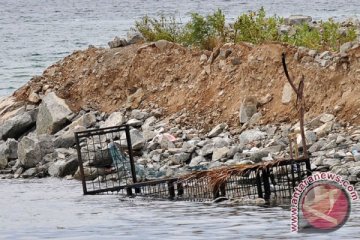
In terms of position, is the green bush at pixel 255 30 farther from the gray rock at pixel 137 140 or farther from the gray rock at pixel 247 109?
the gray rock at pixel 137 140

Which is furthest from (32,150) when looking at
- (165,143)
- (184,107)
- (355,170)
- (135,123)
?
(355,170)

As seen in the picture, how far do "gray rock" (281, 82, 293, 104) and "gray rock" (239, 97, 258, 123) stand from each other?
630mm

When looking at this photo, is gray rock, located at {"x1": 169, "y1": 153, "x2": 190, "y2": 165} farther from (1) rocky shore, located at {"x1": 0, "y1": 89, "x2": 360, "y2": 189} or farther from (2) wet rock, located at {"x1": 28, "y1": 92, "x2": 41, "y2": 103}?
(2) wet rock, located at {"x1": 28, "y1": 92, "x2": 41, "y2": 103}

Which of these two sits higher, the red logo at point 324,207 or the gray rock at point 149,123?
the gray rock at point 149,123

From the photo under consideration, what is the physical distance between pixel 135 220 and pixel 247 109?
8487 millimetres

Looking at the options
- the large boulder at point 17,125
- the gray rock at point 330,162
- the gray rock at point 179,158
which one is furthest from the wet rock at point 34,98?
the gray rock at point 330,162

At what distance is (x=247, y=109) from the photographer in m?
26.2

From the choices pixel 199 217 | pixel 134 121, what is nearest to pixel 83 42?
pixel 134 121

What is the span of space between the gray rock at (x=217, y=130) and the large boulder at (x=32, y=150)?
11.9ft

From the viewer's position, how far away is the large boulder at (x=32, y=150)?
2653 cm

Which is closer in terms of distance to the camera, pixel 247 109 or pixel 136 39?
pixel 247 109

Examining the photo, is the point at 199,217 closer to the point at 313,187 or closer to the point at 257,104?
the point at 313,187

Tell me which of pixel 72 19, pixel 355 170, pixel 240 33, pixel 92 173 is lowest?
pixel 355 170

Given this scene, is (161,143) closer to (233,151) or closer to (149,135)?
(149,135)
